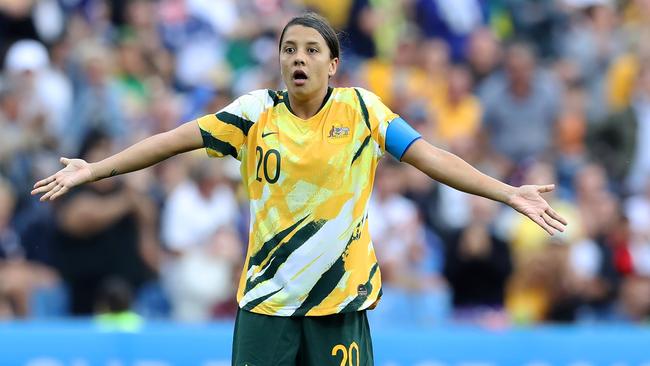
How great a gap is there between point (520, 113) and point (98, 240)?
478 cm

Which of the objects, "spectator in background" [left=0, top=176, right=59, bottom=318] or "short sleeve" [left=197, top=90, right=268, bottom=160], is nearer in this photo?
"short sleeve" [left=197, top=90, right=268, bottom=160]

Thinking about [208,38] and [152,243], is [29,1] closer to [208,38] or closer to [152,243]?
[208,38]

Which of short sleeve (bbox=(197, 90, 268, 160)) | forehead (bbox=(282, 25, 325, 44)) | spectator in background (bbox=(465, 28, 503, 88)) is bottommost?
short sleeve (bbox=(197, 90, 268, 160))

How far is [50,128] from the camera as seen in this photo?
1266 centimetres

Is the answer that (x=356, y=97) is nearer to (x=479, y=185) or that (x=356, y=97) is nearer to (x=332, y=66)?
(x=332, y=66)

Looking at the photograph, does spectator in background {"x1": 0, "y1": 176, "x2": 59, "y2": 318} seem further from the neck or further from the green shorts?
the neck

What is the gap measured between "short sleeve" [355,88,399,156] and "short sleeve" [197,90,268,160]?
18.9 inches

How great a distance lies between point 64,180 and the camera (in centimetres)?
635

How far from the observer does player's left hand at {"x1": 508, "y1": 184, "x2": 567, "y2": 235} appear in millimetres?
6184

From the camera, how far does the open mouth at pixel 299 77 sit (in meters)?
6.33

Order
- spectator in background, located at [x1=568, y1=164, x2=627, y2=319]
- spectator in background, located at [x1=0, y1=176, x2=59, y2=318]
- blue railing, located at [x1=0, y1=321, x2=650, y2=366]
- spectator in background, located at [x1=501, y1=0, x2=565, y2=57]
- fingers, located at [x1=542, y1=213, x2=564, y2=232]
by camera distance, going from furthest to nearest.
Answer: spectator in background, located at [x1=501, y1=0, x2=565, y2=57] → spectator in background, located at [x1=568, y1=164, x2=627, y2=319] → spectator in background, located at [x1=0, y1=176, x2=59, y2=318] → blue railing, located at [x1=0, y1=321, x2=650, y2=366] → fingers, located at [x1=542, y1=213, x2=564, y2=232]

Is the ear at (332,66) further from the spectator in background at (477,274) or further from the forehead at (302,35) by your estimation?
the spectator in background at (477,274)

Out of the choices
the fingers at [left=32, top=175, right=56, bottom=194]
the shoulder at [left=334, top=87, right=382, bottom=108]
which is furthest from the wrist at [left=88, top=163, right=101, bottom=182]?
the shoulder at [left=334, top=87, right=382, bottom=108]

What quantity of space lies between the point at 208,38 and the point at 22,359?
5753 mm
